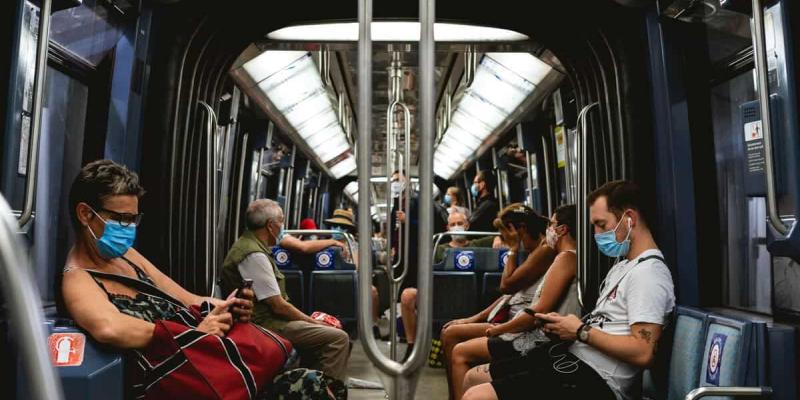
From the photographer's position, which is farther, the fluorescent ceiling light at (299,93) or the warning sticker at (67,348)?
the fluorescent ceiling light at (299,93)

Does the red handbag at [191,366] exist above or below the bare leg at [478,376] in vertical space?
above

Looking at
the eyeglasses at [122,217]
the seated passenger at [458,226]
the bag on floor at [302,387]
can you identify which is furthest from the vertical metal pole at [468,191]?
the eyeglasses at [122,217]

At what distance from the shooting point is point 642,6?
359 cm

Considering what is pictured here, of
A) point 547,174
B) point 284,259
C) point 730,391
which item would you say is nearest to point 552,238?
point 730,391

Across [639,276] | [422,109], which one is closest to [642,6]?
[639,276]

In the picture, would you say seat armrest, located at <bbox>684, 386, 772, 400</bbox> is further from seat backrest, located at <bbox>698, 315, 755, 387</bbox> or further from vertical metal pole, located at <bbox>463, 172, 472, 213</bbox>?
vertical metal pole, located at <bbox>463, 172, 472, 213</bbox>

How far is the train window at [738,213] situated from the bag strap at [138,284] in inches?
96.6

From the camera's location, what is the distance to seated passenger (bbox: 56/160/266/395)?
8.14 feet

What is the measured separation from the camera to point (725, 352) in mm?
2596

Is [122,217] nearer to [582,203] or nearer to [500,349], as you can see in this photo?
[500,349]

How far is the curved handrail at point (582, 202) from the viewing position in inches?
149

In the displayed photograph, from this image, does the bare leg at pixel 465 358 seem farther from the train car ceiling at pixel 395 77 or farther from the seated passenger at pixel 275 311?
the train car ceiling at pixel 395 77

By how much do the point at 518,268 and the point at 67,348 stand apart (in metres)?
2.81

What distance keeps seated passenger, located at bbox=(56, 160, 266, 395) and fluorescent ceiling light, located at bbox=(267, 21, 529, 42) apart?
2.27m
